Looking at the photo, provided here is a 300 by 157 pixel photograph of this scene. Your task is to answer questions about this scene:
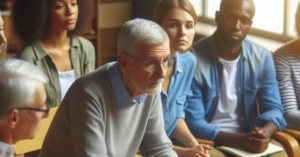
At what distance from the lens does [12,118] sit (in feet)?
4.27

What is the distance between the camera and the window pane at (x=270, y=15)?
352cm

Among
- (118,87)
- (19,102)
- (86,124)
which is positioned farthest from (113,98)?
(19,102)

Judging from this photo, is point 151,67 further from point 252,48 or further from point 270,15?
point 270,15

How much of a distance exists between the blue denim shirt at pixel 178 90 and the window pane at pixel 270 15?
1.49m

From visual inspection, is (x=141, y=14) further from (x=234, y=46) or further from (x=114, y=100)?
(x=114, y=100)

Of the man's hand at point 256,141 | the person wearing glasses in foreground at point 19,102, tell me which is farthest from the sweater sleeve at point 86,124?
the man's hand at point 256,141

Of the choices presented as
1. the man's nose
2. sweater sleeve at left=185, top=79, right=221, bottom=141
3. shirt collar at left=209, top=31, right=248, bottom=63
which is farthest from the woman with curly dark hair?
the man's nose

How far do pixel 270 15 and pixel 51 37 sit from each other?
6.53 feet

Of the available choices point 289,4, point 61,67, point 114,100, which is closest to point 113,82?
point 114,100

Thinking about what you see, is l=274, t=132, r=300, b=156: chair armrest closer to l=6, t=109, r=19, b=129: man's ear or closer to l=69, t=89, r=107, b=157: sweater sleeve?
l=69, t=89, r=107, b=157: sweater sleeve

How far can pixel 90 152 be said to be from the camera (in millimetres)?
1519

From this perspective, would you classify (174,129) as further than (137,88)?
Yes

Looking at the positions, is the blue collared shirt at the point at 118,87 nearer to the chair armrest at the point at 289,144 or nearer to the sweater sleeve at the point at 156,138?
the sweater sleeve at the point at 156,138

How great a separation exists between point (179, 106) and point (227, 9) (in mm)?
616
